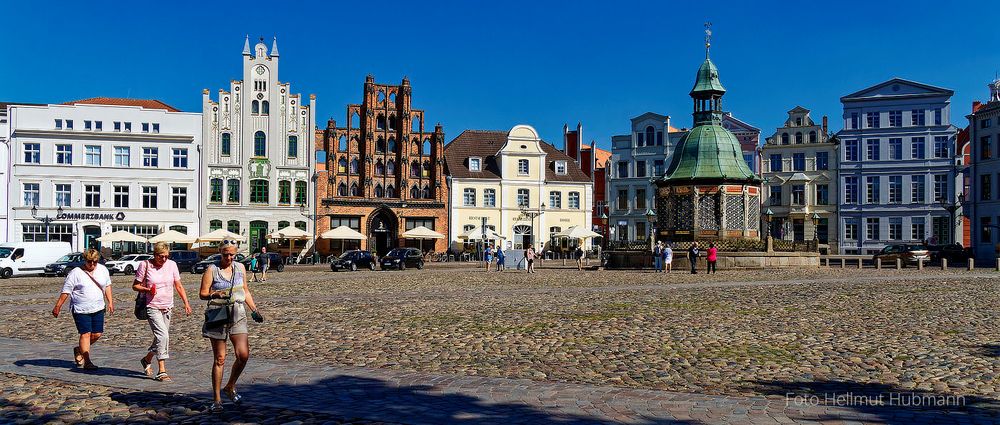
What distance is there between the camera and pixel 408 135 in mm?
64500

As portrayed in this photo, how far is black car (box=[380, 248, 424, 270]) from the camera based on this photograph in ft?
158

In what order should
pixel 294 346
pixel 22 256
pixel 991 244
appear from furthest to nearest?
pixel 991 244 < pixel 22 256 < pixel 294 346

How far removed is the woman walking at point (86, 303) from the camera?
10938 mm

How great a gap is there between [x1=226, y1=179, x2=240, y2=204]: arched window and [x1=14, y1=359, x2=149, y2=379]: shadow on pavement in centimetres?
5139

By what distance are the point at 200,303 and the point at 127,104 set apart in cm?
4763

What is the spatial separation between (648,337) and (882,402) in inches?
219

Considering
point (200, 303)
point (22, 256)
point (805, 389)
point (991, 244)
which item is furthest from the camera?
point (991, 244)

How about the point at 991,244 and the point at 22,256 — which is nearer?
the point at 22,256

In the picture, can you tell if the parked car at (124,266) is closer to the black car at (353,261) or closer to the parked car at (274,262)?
the parked car at (274,262)

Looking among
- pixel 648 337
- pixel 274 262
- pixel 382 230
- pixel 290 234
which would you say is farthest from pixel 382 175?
pixel 648 337

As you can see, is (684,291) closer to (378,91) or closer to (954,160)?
(378,91)

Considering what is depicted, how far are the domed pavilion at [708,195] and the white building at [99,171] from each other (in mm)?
32566

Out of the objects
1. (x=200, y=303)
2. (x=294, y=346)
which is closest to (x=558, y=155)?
(x=200, y=303)

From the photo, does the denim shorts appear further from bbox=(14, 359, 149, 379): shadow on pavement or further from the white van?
the white van
